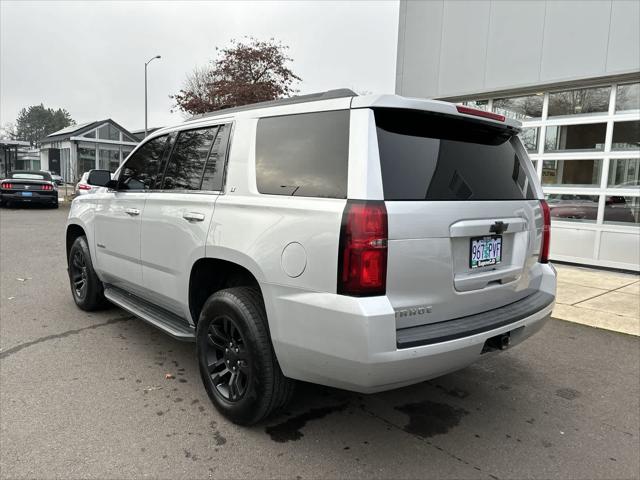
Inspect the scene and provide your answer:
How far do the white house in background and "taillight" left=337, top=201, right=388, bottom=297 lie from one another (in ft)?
135

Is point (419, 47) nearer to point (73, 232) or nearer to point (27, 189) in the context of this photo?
point (73, 232)

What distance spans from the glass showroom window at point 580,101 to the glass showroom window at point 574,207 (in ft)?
4.72

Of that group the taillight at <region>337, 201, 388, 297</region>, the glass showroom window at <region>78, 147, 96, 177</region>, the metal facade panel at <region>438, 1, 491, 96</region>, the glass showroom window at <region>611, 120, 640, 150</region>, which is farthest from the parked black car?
the glass showroom window at <region>78, 147, 96, 177</region>

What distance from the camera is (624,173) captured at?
783 cm

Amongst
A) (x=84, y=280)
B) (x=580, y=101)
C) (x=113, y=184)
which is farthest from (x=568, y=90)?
(x=84, y=280)

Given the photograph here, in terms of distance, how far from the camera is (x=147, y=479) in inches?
97.0

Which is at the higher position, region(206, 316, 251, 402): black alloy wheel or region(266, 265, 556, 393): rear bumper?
region(266, 265, 556, 393): rear bumper

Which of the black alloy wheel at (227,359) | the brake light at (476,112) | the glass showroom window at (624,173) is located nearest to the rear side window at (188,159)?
the black alloy wheel at (227,359)

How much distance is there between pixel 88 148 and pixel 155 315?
42.6 metres

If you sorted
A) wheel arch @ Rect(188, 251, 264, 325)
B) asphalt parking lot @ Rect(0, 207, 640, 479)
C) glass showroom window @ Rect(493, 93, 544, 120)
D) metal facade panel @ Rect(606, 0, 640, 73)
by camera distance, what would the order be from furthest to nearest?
glass showroom window @ Rect(493, 93, 544, 120) → metal facade panel @ Rect(606, 0, 640, 73) → wheel arch @ Rect(188, 251, 264, 325) → asphalt parking lot @ Rect(0, 207, 640, 479)

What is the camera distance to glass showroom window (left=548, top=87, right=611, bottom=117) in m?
8.05

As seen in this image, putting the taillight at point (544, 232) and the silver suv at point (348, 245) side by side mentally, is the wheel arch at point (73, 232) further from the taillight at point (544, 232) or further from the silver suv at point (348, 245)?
the taillight at point (544, 232)

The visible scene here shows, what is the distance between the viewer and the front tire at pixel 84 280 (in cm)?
497

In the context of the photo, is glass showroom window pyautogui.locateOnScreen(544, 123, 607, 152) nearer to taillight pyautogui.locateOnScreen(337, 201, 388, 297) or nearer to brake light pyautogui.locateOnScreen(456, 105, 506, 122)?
brake light pyautogui.locateOnScreen(456, 105, 506, 122)
